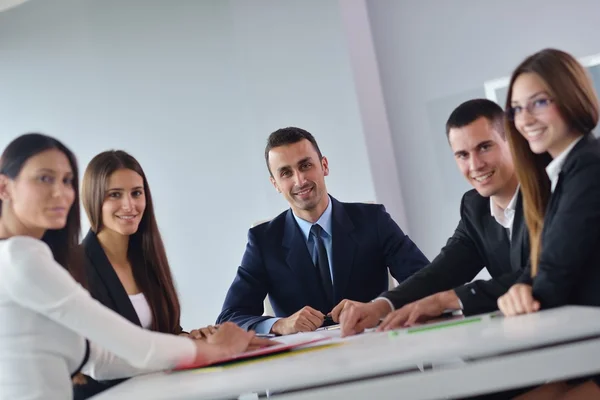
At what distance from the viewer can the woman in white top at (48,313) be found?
1428 mm

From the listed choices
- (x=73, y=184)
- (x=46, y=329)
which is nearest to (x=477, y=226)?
(x=73, y=184)

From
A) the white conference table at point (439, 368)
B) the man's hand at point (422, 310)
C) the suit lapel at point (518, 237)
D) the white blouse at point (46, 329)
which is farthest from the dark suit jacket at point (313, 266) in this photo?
the white conference table at point (439, 368)

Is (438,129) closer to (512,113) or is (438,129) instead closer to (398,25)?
(398,25)

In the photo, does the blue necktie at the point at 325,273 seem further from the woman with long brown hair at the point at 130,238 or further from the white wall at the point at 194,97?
the white wall at the point at 194,97

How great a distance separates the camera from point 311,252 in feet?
9.86

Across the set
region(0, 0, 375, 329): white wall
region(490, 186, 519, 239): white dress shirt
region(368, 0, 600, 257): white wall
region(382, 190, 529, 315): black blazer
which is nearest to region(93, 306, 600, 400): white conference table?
region(382, 190, 529, 315): black blazer

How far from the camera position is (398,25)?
4.47m

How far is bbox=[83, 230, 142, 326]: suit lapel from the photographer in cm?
235

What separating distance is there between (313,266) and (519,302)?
1.45 meters

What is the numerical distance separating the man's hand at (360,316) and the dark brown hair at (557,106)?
0.50 meters

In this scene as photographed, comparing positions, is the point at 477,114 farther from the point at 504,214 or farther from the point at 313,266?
the point at 313,266

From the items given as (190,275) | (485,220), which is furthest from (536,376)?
(190,275)

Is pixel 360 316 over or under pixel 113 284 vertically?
under

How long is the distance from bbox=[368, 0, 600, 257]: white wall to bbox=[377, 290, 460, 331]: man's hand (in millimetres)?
2475
